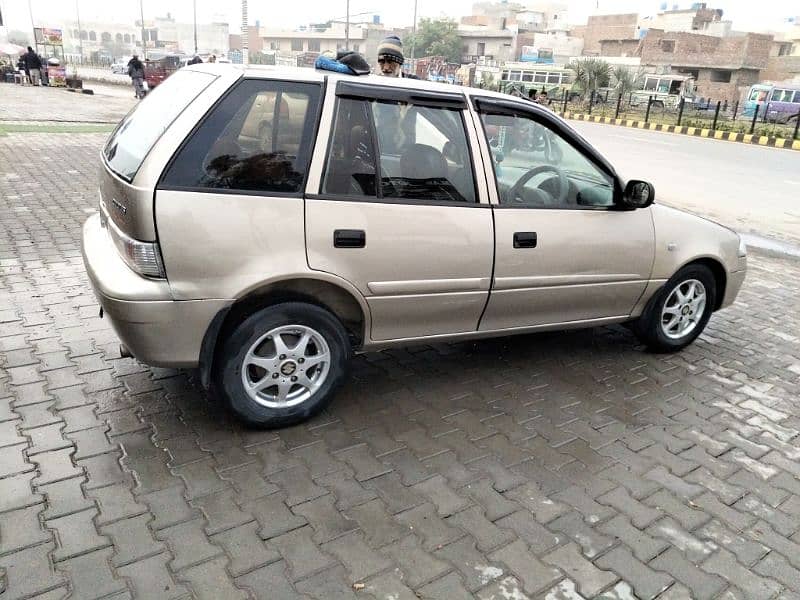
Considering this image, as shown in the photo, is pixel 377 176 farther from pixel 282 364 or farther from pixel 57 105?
pixel 57 105

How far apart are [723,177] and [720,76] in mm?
42830

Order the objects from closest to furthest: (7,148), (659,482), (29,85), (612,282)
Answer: (659,482)
(612,282)
(7,148)
(29,85)

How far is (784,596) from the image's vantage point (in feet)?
8.29

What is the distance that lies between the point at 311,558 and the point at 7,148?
38.2 feet

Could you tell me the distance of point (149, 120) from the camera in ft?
11.0

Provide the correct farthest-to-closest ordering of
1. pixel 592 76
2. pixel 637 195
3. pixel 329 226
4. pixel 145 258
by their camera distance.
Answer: pixel 592 76 → pixel 637 195 → pixel 329 226 → pixel 145 258

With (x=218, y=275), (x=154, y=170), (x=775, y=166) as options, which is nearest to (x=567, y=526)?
(x=218, y=275)

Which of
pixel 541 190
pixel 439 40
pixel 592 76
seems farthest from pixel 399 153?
pixel 439 40

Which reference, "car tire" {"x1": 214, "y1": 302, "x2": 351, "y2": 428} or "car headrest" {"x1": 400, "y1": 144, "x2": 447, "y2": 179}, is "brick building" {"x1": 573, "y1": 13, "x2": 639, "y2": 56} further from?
"car tire" {"x1": 214, "y1": 302, "x2": 351, "y2": 428}

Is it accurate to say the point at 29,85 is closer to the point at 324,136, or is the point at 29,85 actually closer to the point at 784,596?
the point at 324,136

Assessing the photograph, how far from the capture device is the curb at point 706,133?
71.1 ft

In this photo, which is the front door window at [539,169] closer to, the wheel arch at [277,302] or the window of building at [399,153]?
the window of building at [399,153]

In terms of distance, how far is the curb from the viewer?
21672 mm

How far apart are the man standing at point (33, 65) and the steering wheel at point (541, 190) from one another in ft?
98.2
